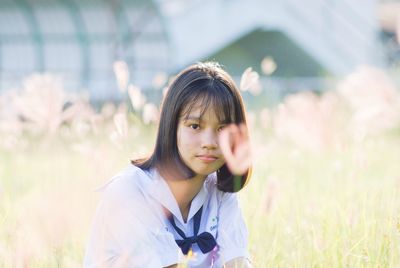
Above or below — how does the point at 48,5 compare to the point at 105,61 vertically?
above

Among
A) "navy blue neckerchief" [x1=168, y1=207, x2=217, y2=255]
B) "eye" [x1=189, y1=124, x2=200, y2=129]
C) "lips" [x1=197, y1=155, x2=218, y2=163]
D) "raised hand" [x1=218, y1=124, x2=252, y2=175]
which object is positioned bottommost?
"navy blue neckerchief" [x1=168, y1=207, x2=217, y2=255]

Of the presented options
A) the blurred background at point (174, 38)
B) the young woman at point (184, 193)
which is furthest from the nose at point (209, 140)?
the blurred background at point (174, 38)

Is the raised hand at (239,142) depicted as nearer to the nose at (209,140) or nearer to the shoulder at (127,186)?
the nose at (209,140)

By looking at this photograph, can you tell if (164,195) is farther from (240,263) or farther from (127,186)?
(240,263)

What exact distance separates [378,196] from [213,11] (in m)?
10.8

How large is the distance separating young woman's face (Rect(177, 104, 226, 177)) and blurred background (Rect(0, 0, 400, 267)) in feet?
0.53

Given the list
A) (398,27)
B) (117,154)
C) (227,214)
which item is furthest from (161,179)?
(117,154)

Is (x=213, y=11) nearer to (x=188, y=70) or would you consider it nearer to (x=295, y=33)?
(x=295, y=33)

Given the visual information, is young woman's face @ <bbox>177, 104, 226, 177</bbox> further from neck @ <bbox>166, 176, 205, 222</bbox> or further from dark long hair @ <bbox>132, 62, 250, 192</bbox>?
neck @ <bbox>166, 176, 205, 222</bbox>

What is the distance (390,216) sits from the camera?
243 centimetres

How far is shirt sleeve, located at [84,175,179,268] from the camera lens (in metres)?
2.32

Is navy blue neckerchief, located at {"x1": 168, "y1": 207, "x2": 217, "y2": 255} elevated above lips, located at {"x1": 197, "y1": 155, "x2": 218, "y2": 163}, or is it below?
below

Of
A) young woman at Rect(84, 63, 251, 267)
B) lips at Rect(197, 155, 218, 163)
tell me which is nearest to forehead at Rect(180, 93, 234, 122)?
young woman at Rect(84, 63, 251, 267)

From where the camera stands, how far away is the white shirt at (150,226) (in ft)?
7.63
